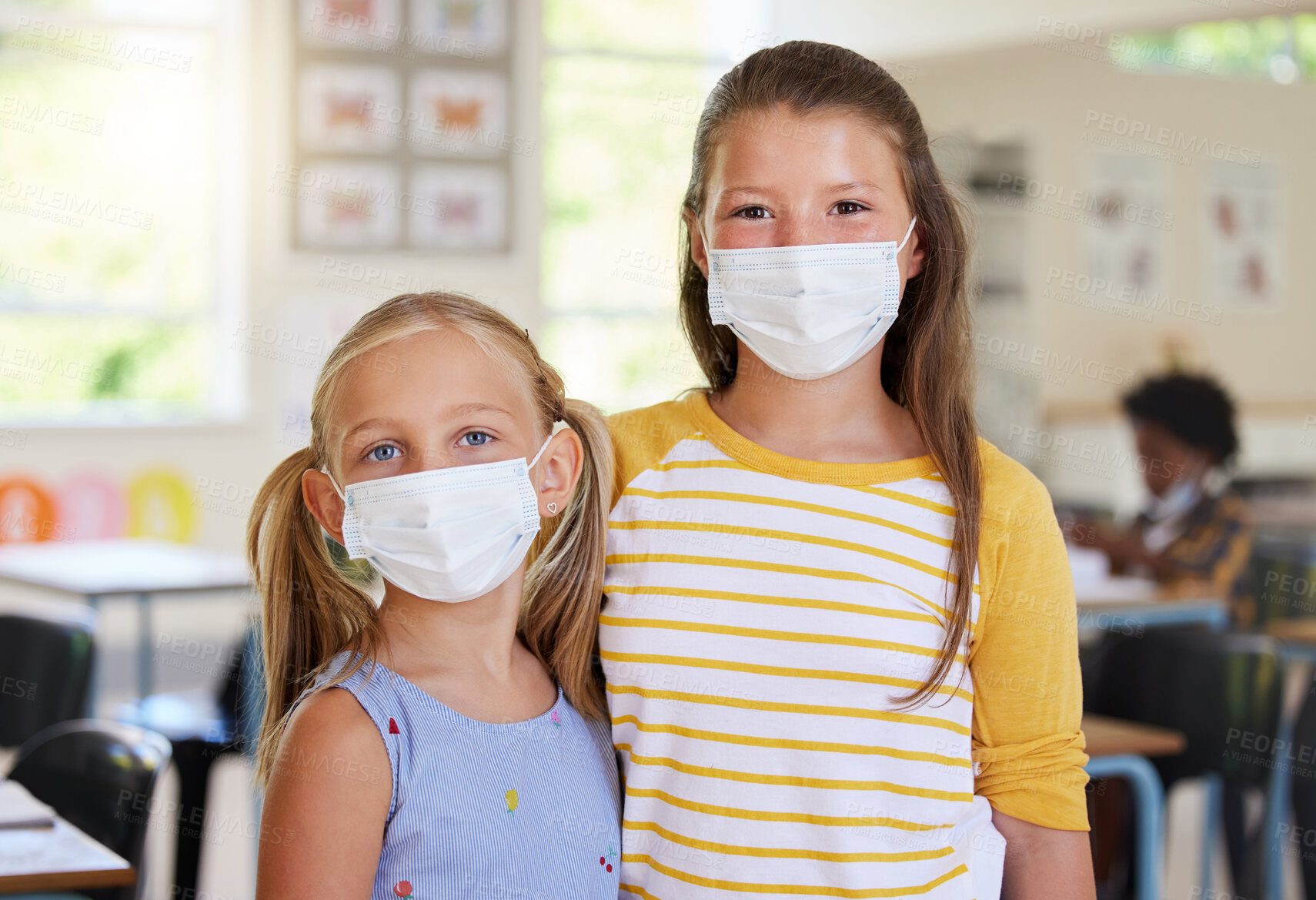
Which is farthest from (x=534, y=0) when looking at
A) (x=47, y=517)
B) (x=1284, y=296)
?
(x=1284, y=296)

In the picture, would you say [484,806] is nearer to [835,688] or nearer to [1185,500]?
[835,688]

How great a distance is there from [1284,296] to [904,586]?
6571mm

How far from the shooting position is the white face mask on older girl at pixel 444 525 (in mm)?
1315

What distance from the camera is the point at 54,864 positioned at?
1.74m

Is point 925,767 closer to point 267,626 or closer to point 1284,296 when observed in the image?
point 267,626

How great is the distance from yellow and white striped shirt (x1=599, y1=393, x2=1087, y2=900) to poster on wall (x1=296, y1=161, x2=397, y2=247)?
478 cm

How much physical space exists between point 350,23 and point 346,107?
13.6 inches

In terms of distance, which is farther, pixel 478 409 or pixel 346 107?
pixel 346 107

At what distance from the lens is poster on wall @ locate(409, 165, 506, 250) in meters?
6.07

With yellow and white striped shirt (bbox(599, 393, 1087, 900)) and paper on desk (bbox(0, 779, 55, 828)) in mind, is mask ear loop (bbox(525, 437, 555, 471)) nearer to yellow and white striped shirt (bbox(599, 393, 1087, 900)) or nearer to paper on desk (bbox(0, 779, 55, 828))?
yellow and white striped shirt (bbox(599, 393, 1087, 900))

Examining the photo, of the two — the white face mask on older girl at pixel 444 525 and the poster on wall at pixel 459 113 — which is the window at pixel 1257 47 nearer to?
the poster on wall at pixel 459 113

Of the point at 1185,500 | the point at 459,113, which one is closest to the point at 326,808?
the point at 1185,500

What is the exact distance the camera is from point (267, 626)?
1445mm

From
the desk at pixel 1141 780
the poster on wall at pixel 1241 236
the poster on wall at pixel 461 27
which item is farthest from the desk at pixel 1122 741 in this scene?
the poster on wall at pixel 1241 236
